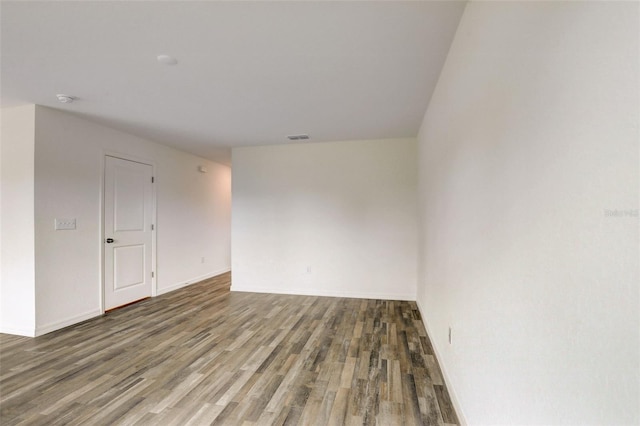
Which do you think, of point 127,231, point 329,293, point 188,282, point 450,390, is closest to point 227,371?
point 450,390

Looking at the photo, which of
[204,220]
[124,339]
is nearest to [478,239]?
[124,339]

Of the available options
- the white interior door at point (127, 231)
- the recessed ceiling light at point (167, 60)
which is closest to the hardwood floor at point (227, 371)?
the white interior door at point (127, 231)

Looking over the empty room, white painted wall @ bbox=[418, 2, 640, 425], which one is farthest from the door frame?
white painted wall @ bbox=[418, 2, 640, 425]

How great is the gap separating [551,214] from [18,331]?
180 inches

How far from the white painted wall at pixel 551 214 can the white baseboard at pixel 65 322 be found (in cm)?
400

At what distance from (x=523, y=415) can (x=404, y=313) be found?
2875 millimetres

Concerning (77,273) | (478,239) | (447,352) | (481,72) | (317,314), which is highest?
(481,72)

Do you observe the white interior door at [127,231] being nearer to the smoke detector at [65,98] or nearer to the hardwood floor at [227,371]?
the hardwood floor at [227,371]

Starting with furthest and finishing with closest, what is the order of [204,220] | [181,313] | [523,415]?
[204,220], [181,313], [523,415]

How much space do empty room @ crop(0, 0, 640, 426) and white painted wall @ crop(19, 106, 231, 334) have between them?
2 centimetres

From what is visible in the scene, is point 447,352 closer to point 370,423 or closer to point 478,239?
point 370,423

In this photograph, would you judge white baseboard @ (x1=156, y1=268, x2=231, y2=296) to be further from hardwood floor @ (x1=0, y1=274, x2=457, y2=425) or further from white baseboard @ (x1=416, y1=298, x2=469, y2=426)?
white baseboard @ (x1=416, y1=298, x2=469, y2=426)

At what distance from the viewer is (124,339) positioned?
9.62ft

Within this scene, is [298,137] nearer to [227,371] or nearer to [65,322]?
[227,371]
